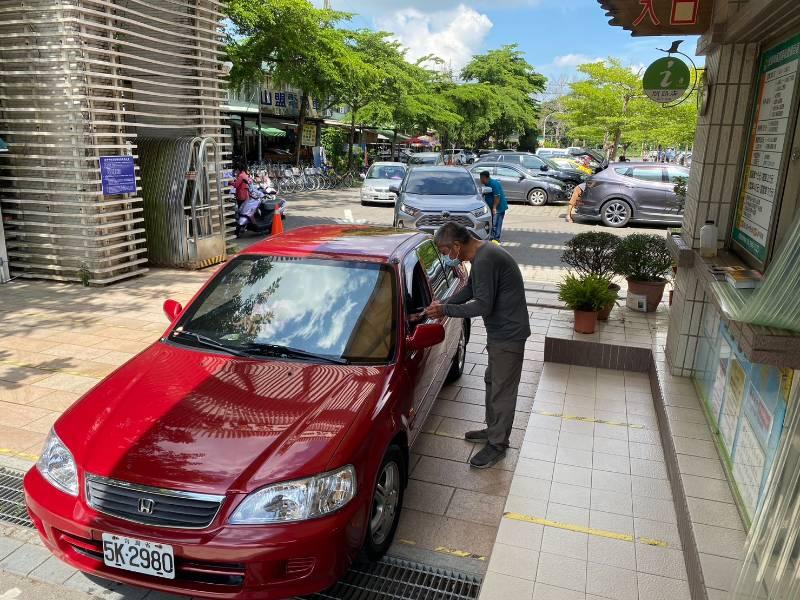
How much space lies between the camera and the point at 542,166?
23.0 meters

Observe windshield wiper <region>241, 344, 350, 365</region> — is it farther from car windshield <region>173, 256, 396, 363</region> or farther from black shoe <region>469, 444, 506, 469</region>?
black shoe <region>469, 444, 506, 469</region>

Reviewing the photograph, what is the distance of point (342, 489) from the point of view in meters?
2.87

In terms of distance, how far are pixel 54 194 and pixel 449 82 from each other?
33.0m

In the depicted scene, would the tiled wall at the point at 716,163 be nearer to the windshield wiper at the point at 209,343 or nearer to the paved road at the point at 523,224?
the windshield wiper at the point at 209,343

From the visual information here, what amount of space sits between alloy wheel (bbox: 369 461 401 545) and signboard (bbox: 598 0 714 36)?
4.14 metres

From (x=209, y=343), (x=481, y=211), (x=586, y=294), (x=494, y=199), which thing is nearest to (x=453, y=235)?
(x=209, y=343)

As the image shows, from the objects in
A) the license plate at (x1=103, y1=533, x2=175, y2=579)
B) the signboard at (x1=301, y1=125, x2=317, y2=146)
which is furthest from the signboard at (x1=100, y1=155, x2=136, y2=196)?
the signboard at (x1=301, y1=125, x2=317, y2=146)

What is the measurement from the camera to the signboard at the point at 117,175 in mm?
8719

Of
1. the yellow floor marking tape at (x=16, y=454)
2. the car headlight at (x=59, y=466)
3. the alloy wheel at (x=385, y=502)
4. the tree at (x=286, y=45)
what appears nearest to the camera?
the car headlight at (x=59, y=466)

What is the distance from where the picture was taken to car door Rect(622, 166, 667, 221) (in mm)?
15703

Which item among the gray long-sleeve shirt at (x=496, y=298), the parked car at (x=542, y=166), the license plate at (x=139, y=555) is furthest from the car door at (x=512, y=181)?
the license plate at (x=139, y=555)

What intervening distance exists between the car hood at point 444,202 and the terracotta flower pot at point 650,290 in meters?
5.32

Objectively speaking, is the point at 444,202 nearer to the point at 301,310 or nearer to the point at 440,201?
the point at 440,201

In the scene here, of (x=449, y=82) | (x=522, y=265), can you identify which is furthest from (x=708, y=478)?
(x=449, y=82)
